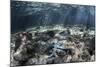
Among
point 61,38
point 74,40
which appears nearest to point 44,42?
point 61,38
